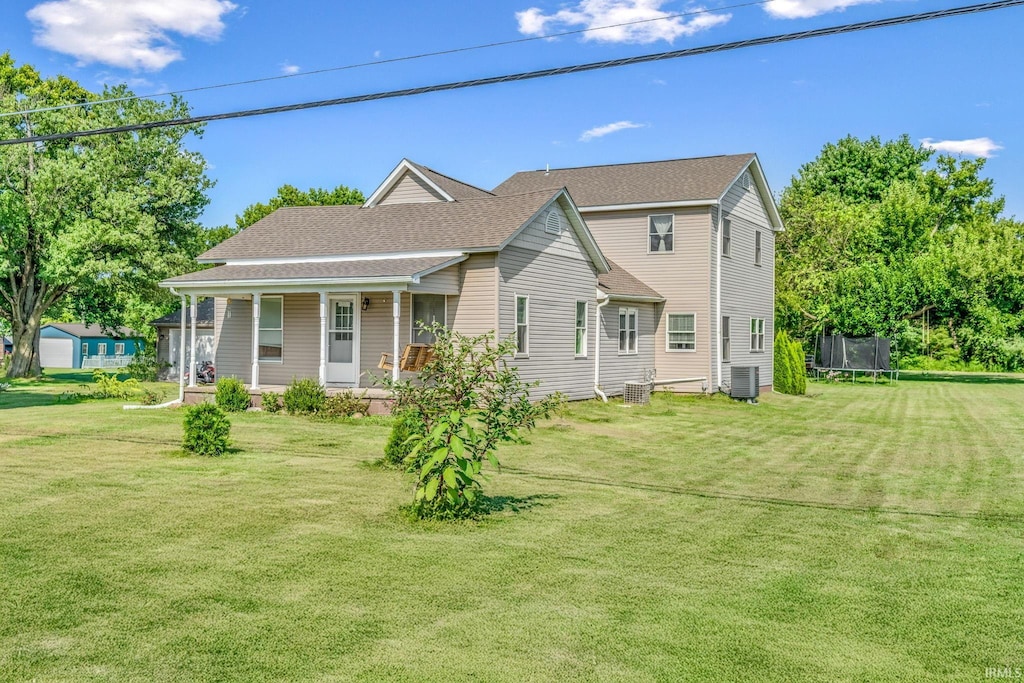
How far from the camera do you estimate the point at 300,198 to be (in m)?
52.9

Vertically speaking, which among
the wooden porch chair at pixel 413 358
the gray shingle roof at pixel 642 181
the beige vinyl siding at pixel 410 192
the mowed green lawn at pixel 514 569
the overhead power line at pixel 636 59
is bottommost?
the mowed green lawn at pixel 514 569

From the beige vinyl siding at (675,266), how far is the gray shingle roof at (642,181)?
500 mm

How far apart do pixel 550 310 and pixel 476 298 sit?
253 centimetres


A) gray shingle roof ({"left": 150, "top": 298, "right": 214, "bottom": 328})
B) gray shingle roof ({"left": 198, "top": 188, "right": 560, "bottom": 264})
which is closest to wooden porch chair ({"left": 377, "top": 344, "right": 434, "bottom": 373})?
gray shingle roof ({"left": 198, "top": 188, "right": 560, "bottom": 264})

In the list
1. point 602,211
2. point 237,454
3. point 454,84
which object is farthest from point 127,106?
point 454,84

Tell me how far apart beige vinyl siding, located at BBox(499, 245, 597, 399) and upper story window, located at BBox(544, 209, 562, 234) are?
0.60m

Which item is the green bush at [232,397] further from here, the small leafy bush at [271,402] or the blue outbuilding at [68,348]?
the blue outbuilding at [68,348]

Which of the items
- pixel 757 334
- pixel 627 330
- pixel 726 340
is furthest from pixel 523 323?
pixel 757 334

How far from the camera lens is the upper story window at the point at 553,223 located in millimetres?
21406

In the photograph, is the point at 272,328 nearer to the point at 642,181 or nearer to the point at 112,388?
the point at 112,388

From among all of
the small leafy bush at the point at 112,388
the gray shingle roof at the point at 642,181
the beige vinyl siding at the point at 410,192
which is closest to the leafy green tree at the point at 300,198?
the gray shingle roof at the point at 642,181

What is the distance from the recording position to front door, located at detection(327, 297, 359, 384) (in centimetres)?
2130

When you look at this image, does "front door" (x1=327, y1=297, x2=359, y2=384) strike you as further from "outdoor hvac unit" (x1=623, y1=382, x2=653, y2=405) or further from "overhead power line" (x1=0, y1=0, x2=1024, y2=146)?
"overhead power line" (x1=0, y1=0, x2=1024, y2=146)

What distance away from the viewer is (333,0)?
15.7 metres
